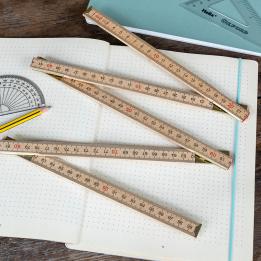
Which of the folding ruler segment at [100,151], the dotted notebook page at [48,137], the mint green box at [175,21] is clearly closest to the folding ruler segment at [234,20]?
the mint green box at [175,21]

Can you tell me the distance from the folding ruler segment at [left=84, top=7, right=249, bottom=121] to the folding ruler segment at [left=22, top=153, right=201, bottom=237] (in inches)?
13.7

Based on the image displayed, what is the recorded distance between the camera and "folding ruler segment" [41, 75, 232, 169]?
3.29 ft

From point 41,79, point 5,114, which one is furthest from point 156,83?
point 5,114

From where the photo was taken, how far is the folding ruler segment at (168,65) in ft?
3.48

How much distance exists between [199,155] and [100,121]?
302 millimetres

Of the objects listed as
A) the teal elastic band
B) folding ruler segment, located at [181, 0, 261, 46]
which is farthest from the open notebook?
folding ruler segment, located at [181, 0, 261, 46]

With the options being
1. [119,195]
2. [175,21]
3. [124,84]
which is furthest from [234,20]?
[119,195]

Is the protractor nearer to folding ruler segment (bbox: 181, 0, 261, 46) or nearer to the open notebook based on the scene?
the open notebook

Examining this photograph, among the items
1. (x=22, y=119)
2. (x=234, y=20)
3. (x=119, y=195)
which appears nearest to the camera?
(x=119, y=195)

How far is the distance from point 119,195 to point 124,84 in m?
0.33

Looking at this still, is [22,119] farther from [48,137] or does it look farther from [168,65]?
[168,65]

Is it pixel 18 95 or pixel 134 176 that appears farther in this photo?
pixel 18 95


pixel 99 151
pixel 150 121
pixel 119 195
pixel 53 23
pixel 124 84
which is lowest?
pixel 119 195

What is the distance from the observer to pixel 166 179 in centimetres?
99
